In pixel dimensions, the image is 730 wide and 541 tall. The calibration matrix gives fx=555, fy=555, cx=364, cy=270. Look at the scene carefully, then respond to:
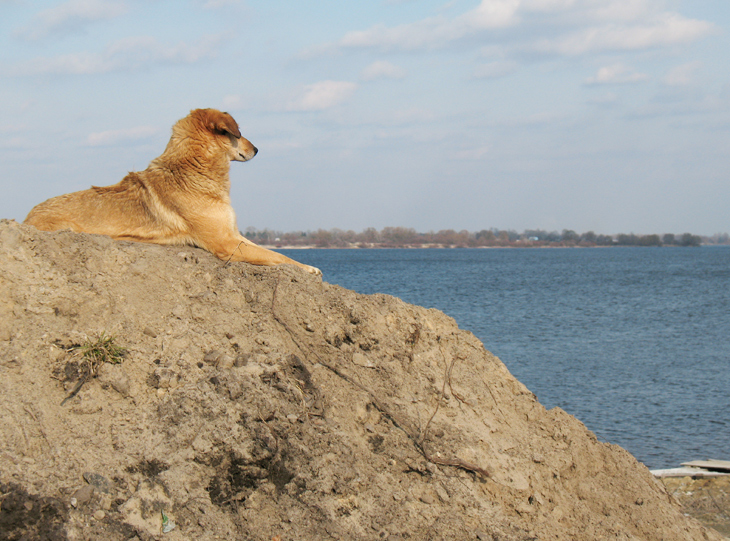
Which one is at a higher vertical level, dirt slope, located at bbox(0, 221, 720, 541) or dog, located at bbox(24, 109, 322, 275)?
dog, located at bbox(24, 109, 322, 275)

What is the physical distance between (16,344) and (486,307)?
111 feet

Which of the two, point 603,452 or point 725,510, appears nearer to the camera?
point 603,452

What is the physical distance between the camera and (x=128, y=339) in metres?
4.05

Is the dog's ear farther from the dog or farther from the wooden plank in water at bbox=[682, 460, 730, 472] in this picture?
the wooden plank in water at bbox=[682, 460, 730, 472]

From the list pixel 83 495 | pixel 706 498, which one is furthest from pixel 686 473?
pixel 83 495

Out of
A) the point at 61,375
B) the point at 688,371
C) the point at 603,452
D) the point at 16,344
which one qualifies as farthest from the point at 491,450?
the point at 688,371

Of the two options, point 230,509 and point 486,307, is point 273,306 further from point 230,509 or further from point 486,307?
point 486,307

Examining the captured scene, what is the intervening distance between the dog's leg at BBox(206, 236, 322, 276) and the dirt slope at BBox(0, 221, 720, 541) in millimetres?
883

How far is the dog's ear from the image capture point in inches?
255

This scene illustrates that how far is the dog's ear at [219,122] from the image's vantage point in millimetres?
6480

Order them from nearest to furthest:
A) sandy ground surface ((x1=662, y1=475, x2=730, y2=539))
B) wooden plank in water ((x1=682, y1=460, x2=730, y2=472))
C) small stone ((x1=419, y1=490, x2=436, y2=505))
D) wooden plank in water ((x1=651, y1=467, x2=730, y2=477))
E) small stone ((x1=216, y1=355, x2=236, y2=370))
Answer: small stone ((x1=419, y1=490, x2=436, y2=505)), small stone ((x1=216, y1=355, x2=236, y2=370)), sandy ground surface ((x1=662, y1=475, x2=730, y2=539)), wooden plank in water ((x1=651, y1=467, x2=730, y2=477)), wooden plank in water ((x1=682, y1=460, x2=730, y2=472))

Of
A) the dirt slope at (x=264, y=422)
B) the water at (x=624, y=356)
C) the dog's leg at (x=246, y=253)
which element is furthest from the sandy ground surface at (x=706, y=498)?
the dog's leg at (x=246, y=253)

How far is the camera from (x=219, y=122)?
6473 mm

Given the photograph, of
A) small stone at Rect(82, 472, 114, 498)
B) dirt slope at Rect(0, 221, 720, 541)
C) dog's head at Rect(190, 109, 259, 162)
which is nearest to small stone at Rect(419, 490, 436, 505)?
dirt slope at Rect(0, 221, 720, 541)
